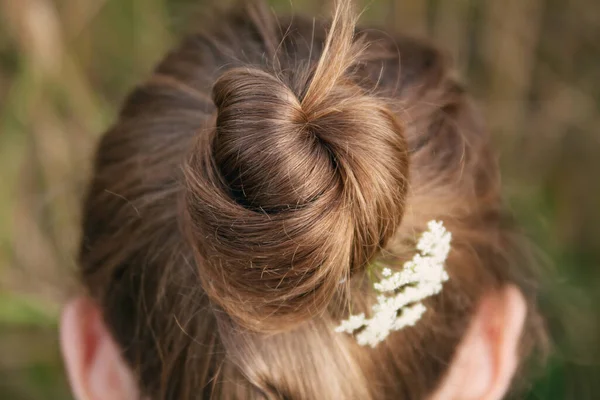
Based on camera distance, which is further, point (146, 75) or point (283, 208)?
point (146, 75)

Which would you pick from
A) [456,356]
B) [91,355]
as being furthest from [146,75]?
[456,356]

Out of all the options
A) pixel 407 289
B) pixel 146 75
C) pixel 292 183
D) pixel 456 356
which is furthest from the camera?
pixel 146 75

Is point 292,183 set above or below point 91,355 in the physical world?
above

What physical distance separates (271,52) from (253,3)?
0.18 m

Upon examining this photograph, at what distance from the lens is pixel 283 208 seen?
1.72 ft

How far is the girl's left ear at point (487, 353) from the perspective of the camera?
2.59ft

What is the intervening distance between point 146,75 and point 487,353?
1.01 meters

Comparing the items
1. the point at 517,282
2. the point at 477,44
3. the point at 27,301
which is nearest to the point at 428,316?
the point at 517,282

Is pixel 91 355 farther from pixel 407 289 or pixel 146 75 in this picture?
pixel 146 75

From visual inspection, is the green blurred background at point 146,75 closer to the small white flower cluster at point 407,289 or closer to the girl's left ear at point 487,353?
the girl's left ear at point 487,353

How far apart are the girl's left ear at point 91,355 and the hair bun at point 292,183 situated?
325mm

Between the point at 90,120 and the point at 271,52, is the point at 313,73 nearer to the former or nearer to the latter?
the point at 271,52

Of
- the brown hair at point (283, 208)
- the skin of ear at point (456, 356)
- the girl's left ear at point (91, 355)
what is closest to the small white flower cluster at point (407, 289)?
the brown hair at point (283, 208)

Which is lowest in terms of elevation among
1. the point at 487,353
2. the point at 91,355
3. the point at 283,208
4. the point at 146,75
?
the point at 487,353
